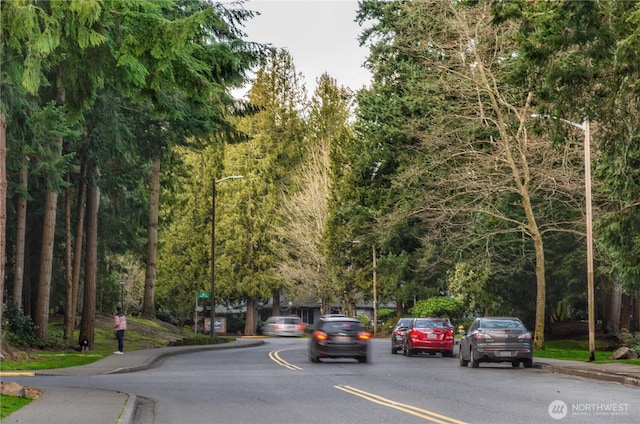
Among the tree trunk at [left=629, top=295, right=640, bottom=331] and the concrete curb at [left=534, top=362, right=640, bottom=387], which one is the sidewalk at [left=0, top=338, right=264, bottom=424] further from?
the tree trunk at [left=629, top=295, right=640, bottom=331]

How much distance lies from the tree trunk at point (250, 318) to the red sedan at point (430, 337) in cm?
4939

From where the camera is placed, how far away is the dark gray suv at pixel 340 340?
109 ft

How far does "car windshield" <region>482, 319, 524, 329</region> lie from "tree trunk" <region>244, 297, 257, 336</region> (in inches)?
2318

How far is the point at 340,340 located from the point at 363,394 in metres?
13.8

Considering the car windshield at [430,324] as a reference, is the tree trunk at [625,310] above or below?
A: above

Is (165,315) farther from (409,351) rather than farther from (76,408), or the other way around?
(76,408)

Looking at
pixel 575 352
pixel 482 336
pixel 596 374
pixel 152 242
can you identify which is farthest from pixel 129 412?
pixel 152 242

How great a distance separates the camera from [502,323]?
3083 centimetres

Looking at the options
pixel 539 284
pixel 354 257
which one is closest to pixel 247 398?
pixel 539 284

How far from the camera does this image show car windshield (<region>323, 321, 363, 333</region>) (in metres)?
33.6

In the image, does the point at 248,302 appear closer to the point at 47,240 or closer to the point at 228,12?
the point at 47,240

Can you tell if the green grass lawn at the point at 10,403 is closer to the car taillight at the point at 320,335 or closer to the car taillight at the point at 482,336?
the car taillight at the point at 482,336

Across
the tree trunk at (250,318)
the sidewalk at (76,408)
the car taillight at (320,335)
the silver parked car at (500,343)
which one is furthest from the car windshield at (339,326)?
the tree trunk at (250,318)

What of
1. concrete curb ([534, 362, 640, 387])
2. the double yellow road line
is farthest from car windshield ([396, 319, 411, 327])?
the double yellow road line
